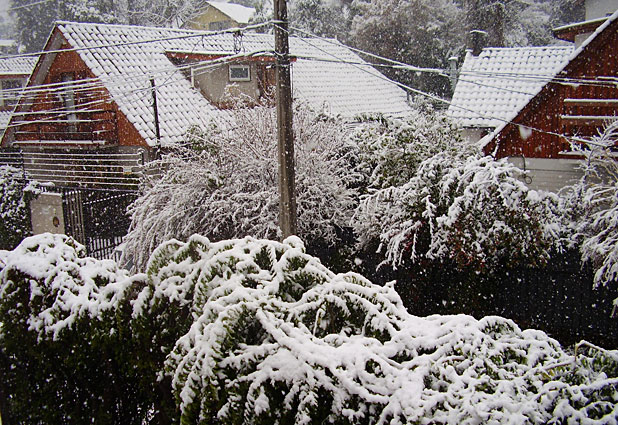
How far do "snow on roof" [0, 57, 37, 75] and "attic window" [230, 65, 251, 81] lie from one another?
13953 millimetres

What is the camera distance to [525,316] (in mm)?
7809

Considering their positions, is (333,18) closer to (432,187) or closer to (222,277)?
(432,187)

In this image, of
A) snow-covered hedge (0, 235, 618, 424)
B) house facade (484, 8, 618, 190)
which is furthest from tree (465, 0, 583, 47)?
snow-covered hedge (0, 235, 618, 424)

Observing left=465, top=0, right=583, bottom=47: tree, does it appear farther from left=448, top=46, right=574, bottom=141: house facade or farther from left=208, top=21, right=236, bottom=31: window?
left=208, top=21, right=236, bottom=31: window

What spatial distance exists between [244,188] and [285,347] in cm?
742

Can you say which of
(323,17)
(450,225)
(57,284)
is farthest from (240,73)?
(57,284)

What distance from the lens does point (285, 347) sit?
2289mm

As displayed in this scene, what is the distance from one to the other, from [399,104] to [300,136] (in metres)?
16.0

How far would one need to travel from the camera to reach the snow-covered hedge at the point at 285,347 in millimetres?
1978

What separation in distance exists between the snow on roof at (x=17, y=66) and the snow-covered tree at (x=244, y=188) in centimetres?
2009

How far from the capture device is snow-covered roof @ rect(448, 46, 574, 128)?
15227mm

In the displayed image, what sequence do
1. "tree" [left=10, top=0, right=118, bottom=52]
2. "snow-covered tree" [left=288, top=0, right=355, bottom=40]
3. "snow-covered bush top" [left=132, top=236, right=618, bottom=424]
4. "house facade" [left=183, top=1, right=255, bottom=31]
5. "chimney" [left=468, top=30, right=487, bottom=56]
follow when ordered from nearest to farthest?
"snow-covered bush top" [left=132, top=236, right=618, bottom=424], "chimney" [left=468, top=30, right=487, bottom=56], "tree" [left=10, top=0, right=118, bottom=52], "snow-covered tree" [left=288, top=0, right=355, bottom=40], "house facade" [left=183, top=1, right=255, bottom=31]

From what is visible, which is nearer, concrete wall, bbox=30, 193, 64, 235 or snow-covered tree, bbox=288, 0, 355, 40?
concrete wall, bbox=30, 193, 64, 235

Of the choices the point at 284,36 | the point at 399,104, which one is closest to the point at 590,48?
the point at 284,36
